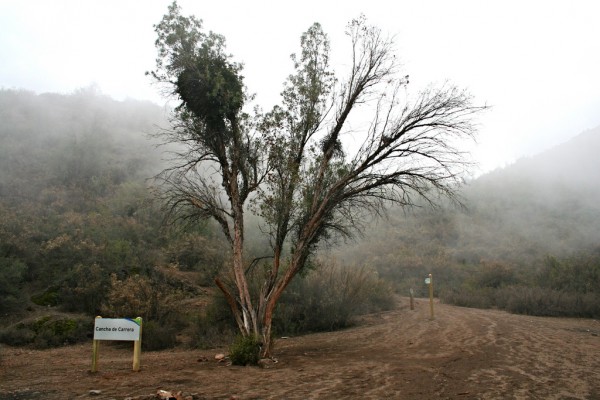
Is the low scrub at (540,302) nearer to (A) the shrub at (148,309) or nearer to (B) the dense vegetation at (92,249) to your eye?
(B) the dense vegetation at (92,249)

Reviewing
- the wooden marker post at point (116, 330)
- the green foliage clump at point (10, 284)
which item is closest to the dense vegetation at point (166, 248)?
the green foliage clump at point (10, 284)

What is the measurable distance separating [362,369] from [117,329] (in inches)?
192

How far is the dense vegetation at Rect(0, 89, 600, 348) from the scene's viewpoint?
46.1 feet

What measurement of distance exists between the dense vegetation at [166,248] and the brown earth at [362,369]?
224 centimetres

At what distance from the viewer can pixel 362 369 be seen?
810cm

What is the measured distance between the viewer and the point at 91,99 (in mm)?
46156

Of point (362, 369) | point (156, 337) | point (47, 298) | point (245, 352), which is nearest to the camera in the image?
point (362, 369)

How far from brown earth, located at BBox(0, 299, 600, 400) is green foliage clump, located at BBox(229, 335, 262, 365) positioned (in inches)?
14.2

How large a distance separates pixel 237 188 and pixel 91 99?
140 ft

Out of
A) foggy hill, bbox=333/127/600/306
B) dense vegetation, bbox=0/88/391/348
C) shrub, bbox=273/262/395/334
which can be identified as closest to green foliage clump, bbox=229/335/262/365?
dense vegetation, bbox=0/88/391/348

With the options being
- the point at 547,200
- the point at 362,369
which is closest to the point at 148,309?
the point at 362,369

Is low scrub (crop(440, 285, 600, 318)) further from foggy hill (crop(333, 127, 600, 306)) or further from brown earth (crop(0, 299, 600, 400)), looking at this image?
brown earth (crop(0, 299, 600, 400))

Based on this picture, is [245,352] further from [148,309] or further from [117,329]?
[148,309]

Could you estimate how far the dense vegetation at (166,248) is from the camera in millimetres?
14047
